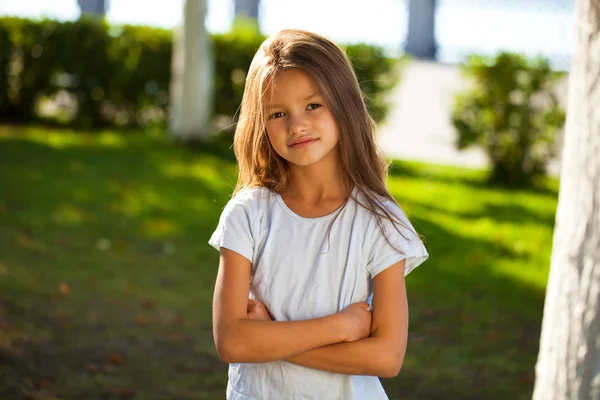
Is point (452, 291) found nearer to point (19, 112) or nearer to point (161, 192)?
point (161, 192)

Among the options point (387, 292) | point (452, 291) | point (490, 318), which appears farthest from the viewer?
point (452, 291)

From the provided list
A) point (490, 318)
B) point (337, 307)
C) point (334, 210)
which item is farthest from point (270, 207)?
point (490, 318)

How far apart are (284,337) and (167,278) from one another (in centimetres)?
458

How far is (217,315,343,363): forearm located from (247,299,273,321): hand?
0.10 ft

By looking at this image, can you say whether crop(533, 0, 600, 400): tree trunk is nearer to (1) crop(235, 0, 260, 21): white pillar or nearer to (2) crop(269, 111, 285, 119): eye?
(2) crop(269, 111, 285, 119): eye

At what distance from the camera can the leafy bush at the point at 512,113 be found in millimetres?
10453

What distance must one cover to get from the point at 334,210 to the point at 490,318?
385 cm

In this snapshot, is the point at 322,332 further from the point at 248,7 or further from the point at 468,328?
the point at 248,7

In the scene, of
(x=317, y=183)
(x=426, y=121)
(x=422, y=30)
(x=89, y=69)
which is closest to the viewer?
(x=317, y=183)

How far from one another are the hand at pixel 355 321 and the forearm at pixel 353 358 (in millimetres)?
19

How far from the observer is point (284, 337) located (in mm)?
2381

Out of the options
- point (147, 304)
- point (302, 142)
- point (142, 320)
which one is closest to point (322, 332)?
point (302, 142)

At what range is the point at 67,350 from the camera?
209 inches

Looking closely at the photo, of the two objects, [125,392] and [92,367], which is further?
[92,367]
